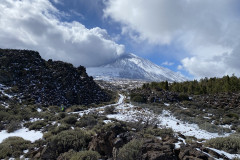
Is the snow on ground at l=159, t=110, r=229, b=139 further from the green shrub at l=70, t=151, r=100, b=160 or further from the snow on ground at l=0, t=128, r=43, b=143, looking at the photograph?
the snow on ground at l=0, t=128, r=43, b=143

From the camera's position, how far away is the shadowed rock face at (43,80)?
85.4 feet

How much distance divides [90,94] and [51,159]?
29.3 metres

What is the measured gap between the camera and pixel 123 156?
4.66 meters

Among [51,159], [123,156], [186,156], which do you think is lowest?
[51,159]

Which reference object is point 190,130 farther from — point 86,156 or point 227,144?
point 86,156

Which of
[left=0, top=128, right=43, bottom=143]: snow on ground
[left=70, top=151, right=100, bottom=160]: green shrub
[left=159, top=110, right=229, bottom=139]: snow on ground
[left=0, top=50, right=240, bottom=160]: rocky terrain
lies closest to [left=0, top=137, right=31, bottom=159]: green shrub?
[left=0, top=50, right=240, bottom=160]: rocky terrain

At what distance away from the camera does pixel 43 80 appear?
29.9 m

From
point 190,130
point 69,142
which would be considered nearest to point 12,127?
point 69,142

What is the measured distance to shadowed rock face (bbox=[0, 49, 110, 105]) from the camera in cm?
2603

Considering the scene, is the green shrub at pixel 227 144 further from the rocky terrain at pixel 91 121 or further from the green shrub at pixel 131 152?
the green shrub at pixel 131 152

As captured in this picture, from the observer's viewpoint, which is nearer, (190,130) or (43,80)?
(190,130)

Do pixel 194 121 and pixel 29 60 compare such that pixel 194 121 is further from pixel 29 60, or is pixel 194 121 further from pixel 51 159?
pixel 29 60

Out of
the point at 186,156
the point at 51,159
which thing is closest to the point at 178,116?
the point at 186,156

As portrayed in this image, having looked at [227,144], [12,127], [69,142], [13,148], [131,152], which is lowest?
[12,127]
